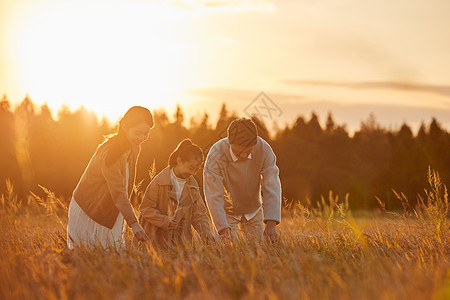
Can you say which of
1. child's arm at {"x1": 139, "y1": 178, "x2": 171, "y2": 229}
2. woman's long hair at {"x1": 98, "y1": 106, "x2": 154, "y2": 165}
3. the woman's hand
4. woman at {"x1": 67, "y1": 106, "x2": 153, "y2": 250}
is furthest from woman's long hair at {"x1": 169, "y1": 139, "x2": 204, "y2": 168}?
the woman's hand

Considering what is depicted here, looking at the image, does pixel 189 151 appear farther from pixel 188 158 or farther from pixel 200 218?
pixel 200 218

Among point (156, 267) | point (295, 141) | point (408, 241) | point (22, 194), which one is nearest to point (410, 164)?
point (295, 141)

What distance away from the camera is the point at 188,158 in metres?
5.82

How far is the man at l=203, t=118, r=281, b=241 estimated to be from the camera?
19.2 feet

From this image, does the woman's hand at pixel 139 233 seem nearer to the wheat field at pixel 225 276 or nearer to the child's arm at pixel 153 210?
the wheat field at pixel 225 276

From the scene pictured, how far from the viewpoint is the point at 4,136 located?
103 feet

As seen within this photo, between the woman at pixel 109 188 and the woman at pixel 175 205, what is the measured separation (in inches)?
21.6

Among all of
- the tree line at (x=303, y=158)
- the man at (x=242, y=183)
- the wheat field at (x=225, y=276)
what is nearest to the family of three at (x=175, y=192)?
the man at (x=242, y=183)

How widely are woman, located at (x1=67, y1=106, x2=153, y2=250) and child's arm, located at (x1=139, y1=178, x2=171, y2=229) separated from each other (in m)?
0.49

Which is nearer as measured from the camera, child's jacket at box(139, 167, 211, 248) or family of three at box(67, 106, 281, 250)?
family of three at box(67, 106, 281, 250)

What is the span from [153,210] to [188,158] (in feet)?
2.43

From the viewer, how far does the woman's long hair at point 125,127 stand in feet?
16.6

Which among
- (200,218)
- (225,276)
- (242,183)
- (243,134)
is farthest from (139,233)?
(242,183)

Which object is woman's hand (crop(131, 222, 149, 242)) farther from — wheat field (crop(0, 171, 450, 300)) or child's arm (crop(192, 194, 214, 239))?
child's arm (crop(192, 194, 214, 239))
